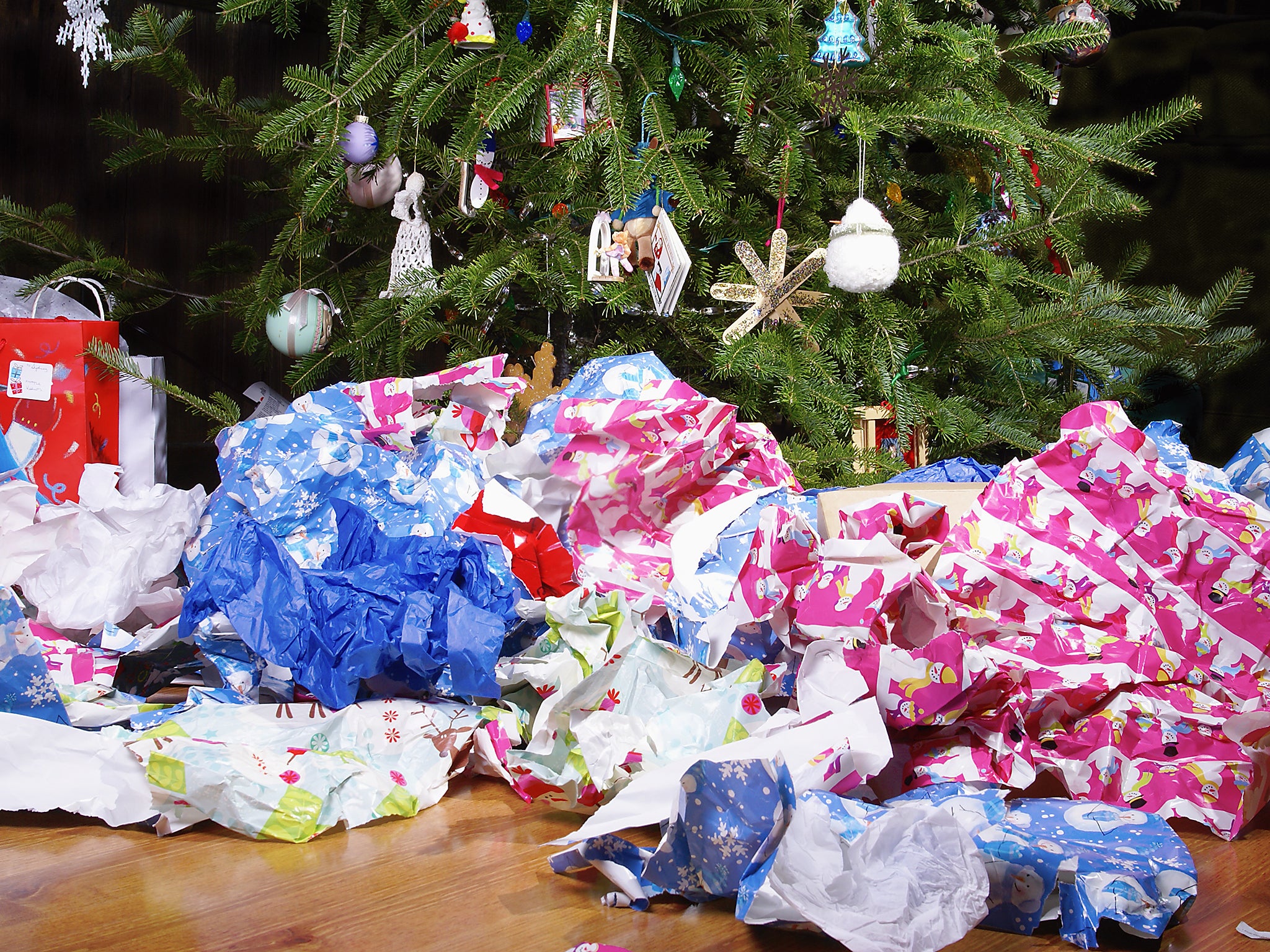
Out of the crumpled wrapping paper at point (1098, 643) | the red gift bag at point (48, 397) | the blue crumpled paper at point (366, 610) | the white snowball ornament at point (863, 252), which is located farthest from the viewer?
the red gift bag at point (48, 397)

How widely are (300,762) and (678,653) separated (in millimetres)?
370

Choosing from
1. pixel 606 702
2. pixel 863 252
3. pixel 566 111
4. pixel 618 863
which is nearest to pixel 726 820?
pixel 618 863

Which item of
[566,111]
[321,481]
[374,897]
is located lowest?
[374,897]

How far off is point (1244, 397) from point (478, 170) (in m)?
1.78

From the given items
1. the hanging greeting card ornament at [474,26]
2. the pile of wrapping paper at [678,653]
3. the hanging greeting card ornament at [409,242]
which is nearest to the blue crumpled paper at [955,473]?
the pile of wrapping paper at [678,653]

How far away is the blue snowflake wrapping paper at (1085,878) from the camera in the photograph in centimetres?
73

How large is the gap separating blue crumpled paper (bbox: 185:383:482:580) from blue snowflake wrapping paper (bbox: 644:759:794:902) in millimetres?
591

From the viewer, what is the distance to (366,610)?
108 cm

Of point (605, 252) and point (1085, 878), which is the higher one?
point (605, 252)

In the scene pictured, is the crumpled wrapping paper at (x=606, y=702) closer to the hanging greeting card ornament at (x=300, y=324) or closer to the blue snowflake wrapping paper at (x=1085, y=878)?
the blue snowflake wrapping paper at (x=1085, y=878)

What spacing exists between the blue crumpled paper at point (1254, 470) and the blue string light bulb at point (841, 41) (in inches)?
28.0

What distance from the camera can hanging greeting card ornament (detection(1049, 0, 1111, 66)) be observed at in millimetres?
1672

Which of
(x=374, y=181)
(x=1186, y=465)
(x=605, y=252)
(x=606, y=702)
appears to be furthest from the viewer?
(x=374, y=181)

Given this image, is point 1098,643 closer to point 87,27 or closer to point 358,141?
point 358,141
